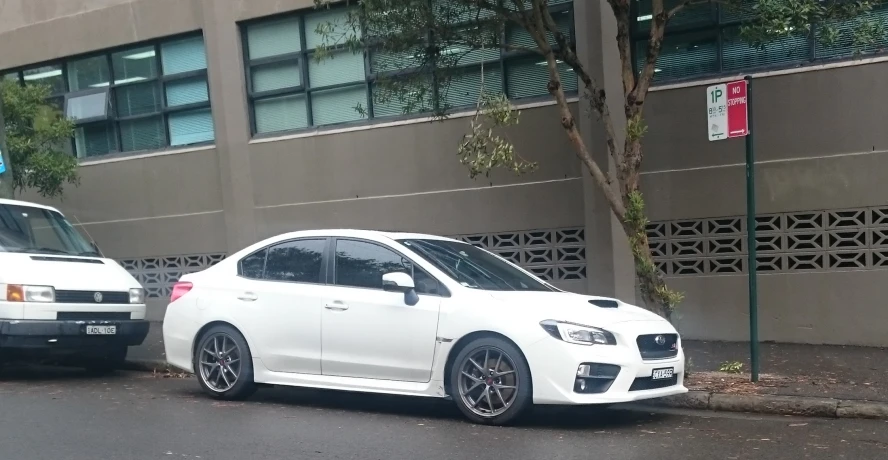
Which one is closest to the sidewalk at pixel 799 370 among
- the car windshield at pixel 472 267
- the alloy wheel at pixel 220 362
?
the car windshield at pixel 472 267

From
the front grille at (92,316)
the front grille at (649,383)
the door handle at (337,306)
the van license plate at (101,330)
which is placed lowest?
the front grille at (649,383)

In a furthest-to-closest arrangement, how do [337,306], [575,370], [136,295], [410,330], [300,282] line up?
[136,295] < [300,282] < [337,306] < [410,330] < [575,370]

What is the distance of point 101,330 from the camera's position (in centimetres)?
1048

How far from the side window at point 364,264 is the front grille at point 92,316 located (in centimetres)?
345

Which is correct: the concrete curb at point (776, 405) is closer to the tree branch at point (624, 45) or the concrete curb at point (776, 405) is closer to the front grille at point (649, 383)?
the front grille at point (649, 383)

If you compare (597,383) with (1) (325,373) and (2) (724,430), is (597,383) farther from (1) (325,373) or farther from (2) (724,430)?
(1) (325,373)

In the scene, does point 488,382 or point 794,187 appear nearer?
point 488,382

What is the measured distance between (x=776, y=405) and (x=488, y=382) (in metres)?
2.54

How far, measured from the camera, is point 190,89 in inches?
617

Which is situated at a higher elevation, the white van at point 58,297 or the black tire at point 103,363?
the white van at point 58,297

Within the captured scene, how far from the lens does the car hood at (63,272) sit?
400 inches

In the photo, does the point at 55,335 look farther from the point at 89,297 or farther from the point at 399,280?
the point at 399,280

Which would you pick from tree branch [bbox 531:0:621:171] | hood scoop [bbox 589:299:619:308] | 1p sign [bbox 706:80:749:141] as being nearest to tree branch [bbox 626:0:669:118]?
tree branch [bbox 531:0:621:171]

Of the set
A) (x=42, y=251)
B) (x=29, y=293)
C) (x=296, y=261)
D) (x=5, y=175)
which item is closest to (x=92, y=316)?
(x=29, y=293)
